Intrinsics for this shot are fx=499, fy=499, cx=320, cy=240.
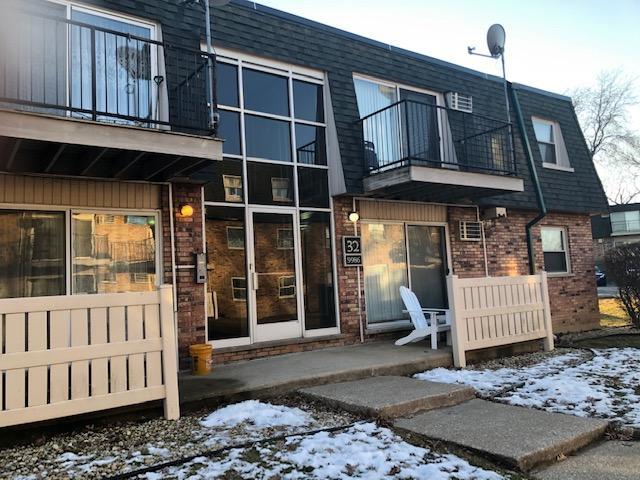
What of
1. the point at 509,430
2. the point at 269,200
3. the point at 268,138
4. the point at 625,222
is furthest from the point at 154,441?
the point at 625,222

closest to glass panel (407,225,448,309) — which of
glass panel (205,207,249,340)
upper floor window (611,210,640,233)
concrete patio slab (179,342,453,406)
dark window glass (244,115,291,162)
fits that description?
concrete patio slab (179,342,453,406)

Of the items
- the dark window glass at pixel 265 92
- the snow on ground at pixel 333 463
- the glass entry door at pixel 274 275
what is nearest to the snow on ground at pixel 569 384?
the snow on ground at pixel 333 463

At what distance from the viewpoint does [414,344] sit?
25.0 feet

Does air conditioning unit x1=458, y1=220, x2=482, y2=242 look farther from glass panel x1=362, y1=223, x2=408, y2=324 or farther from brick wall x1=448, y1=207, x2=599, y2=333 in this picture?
glass panel x1=362, y1=223, x2=408, y2=324

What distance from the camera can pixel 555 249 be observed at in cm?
1133

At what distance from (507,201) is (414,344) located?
162 inches

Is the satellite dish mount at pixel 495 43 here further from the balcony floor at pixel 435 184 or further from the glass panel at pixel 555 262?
the glass panel at pixel 555 262

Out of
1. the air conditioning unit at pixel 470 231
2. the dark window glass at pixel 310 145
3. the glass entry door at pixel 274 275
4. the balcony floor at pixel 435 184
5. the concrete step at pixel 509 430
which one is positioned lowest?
the concrete step at pixel 509 430

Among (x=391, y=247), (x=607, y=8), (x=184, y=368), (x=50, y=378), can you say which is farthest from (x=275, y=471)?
(x=607, y=8)

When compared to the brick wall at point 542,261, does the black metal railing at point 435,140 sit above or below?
above

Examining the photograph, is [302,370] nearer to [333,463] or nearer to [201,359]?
[201,359]

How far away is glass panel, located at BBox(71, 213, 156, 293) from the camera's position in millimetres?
5898

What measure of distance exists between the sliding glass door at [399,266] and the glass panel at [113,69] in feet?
13.1

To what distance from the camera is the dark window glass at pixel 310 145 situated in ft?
25.7
